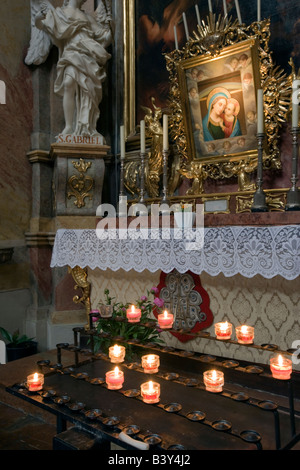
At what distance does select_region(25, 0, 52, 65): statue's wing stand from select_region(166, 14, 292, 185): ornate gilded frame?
4.91 ft

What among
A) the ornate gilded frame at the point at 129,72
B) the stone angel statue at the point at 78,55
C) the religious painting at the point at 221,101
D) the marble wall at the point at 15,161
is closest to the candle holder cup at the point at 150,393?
the religious painting at the point at 221,101

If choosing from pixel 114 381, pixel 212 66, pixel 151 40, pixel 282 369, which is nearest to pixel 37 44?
pixel 151 40

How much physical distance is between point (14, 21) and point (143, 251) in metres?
3.43

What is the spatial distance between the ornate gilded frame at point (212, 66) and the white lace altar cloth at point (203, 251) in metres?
1.23

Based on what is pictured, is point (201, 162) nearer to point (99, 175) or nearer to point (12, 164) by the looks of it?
point (99, 175)

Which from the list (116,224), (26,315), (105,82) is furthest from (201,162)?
(26,315)

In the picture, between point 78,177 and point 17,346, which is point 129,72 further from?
point 17,346

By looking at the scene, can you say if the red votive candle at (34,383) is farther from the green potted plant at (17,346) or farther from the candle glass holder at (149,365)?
the green potted plant at (17,346)

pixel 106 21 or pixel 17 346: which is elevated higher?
pixel 106 21

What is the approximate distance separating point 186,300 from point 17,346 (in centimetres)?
209

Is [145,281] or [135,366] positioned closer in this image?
[135,366]

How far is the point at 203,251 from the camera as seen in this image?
2539 millimetres

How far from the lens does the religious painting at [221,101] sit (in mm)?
3494

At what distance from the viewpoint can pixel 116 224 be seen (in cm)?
331
